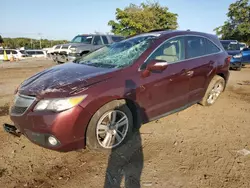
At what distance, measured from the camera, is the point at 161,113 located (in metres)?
3.47

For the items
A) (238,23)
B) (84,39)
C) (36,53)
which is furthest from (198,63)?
(238,23)

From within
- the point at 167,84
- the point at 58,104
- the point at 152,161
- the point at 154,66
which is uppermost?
→ the point at 154,66

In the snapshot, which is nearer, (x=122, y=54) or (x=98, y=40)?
(x=122, y=54)

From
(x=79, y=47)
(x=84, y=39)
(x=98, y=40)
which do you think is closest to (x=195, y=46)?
(x=79, y=47)

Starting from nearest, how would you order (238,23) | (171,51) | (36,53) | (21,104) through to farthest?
(21,104) → (171,51) → (36,53) → (238,23)

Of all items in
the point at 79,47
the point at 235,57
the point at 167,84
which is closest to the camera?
the point at 167,84

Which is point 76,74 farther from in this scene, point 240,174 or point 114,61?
point 240,174

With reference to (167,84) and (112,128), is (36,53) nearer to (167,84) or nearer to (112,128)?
(167,84)

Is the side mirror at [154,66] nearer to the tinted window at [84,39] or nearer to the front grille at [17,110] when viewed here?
the front grille at [17,110]

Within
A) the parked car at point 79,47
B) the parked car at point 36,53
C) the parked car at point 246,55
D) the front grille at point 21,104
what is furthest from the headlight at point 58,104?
the parked car at point 36,53

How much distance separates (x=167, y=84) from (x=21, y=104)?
2138 millimetres

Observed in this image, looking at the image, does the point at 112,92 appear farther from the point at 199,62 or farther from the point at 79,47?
the point at 79,47

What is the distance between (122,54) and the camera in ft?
11.5

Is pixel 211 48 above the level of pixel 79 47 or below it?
below
